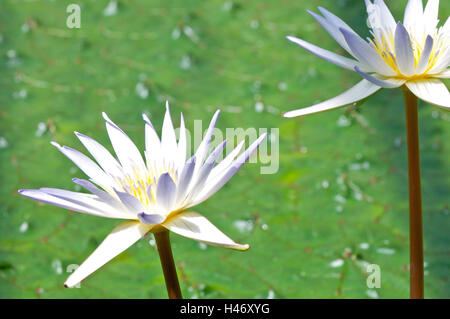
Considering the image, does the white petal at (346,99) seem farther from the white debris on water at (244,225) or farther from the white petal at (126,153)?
the white debris on water at (244,225)

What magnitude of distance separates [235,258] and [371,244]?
247 millimetres

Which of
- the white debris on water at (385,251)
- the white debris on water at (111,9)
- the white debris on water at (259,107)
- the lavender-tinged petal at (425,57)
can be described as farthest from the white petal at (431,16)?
the white debris on water at (111,9)

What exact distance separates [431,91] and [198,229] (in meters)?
0.30

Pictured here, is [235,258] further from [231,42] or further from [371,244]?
[231,42]


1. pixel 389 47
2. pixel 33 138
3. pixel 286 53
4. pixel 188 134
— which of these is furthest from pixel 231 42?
pixel 389 47

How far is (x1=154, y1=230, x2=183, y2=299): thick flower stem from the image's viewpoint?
1.85 feet

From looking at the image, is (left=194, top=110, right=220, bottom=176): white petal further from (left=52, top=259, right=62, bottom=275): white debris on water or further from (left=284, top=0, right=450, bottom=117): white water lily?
(left=52, top=259, right=62, bottom=275): white debris on water

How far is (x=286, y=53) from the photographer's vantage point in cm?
155

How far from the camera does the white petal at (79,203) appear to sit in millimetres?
574

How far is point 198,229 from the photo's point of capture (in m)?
0.56

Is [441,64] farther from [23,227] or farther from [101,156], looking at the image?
[23,227]

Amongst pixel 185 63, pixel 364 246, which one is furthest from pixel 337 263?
pixel 185 63

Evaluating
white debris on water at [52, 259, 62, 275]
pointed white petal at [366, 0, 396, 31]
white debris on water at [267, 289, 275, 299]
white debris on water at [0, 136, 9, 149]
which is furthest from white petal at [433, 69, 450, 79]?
white debris on water at [0, 136, 9, 149]

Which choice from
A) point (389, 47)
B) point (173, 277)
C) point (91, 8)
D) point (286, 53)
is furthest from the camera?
point (91, 8)
